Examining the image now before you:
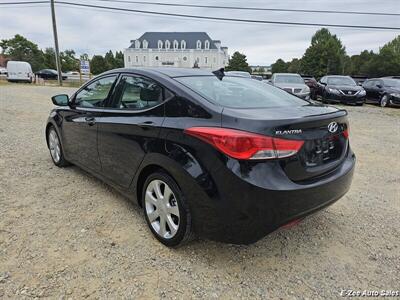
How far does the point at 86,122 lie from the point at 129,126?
969mm

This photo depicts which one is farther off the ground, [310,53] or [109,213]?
[310,53]

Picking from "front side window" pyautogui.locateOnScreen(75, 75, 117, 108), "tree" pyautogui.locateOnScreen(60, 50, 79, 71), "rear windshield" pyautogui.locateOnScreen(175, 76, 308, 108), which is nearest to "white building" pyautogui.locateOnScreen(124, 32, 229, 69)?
"tree" pyautogui.locateOnScreen(60, 50, 79, 71)

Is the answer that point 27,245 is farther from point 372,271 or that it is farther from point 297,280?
point 372,271

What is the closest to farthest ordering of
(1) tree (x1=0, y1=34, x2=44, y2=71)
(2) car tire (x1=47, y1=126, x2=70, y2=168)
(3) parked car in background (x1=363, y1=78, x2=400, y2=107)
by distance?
(2) car tire (x1=47, y1=126, x2=70, y2=168) → (3) parked car in background (x1=363, y1=78, x2=400, y2=107) → (1) tree (x1=0, y1=34, x2=44, y2=71)

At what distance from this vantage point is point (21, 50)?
183 feet

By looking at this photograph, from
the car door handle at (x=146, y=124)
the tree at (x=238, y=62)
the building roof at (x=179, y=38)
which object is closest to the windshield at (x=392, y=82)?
the car door handle at (x=146, y=124)

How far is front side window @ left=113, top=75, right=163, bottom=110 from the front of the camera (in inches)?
106

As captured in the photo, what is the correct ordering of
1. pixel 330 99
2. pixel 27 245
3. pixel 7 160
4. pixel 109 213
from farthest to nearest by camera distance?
1. pixel 330 99
2. pixel 7 160
3. pixel 109 213
4. pixel 27 245

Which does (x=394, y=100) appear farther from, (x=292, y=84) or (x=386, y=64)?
(x=386, y=64)

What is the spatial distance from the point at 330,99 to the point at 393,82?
346 centimetres

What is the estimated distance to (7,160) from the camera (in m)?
4.87

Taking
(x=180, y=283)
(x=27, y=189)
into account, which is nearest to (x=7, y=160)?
(x=27, y=189)

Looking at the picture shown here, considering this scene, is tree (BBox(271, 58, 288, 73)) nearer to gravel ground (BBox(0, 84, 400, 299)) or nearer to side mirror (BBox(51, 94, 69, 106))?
gravel ground (BBox(0, 84, 400, 299))

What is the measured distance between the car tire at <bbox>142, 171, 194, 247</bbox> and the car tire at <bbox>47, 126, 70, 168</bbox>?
220 centimetres
